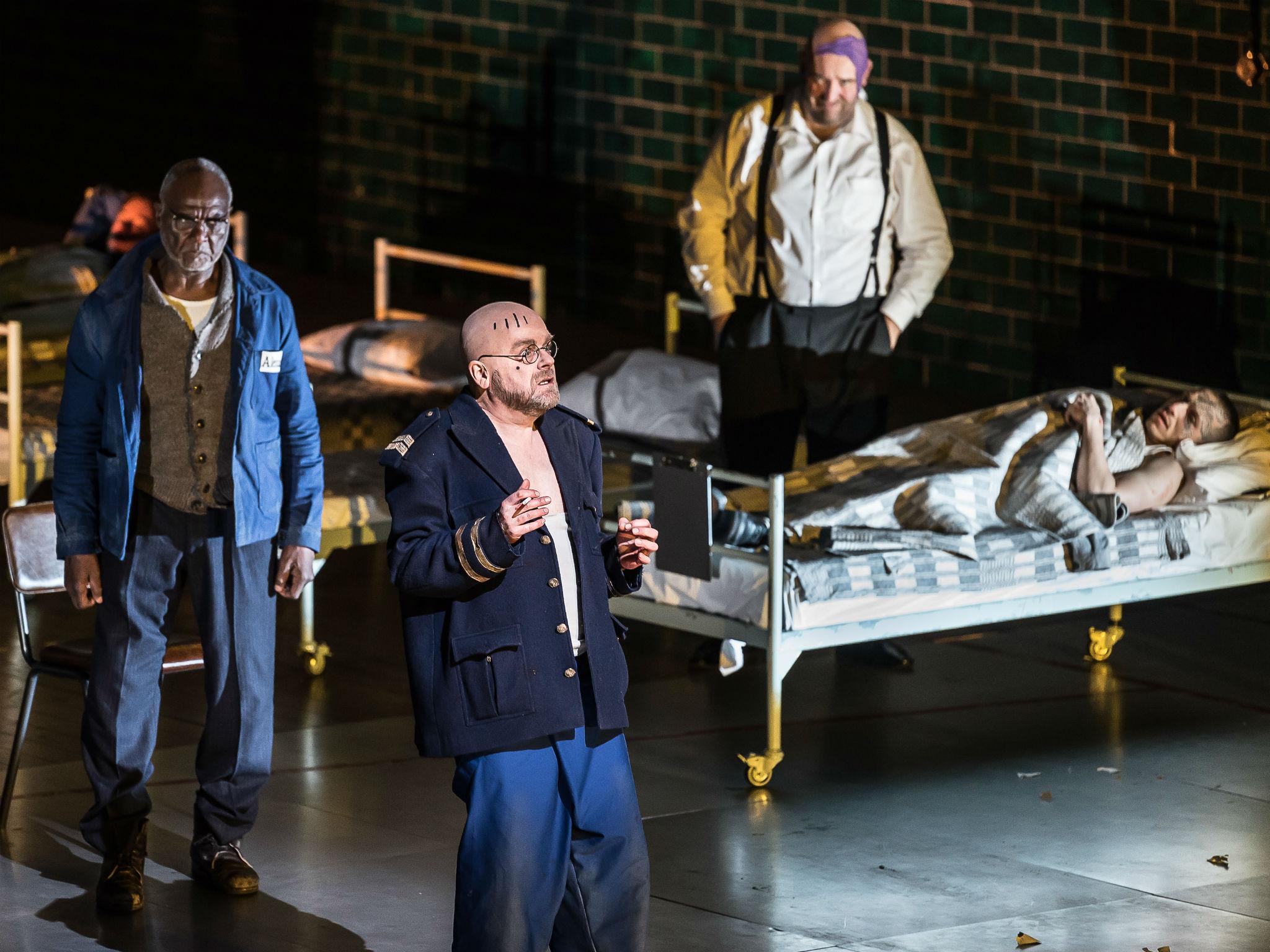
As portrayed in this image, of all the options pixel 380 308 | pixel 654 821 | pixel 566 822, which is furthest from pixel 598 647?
pixel 380 308

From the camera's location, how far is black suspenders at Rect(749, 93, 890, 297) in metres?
6.96

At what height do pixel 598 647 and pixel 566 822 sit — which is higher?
pixel 598 647

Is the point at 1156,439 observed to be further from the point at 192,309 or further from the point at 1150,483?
the point at 192,309

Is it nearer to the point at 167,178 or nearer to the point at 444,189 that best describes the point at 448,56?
the point at 444,189

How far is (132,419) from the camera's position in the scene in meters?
4.88

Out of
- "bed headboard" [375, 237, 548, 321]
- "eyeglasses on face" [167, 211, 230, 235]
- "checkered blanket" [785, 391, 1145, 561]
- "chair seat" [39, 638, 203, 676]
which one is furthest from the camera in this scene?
"bed headboard" [375, 237, 548, 321]

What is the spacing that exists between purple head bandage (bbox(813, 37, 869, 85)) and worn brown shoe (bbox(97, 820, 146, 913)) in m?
3.10

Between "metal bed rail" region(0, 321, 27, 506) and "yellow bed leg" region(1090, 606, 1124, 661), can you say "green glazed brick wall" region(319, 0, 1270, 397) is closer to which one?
"yellow bed leg" region(1090, 606, 1124, 661)

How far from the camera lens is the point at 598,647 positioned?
13.3 ft

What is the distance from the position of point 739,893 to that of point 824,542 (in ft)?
4.86

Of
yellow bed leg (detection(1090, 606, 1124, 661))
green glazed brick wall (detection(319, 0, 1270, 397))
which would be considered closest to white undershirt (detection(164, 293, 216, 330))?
yellow bed leg (detection(1090, 606, 1124, 661))

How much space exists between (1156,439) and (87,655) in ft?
11.4

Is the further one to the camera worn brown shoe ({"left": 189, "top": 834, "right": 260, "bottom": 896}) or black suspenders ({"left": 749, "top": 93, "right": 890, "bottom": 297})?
black suspenders ({"left": 749, "top": 93, "right": 890, "bottom": 297})

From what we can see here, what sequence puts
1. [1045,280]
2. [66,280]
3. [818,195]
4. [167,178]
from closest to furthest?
[167,178] → [818,195] → [66,280] → [1045,280]
